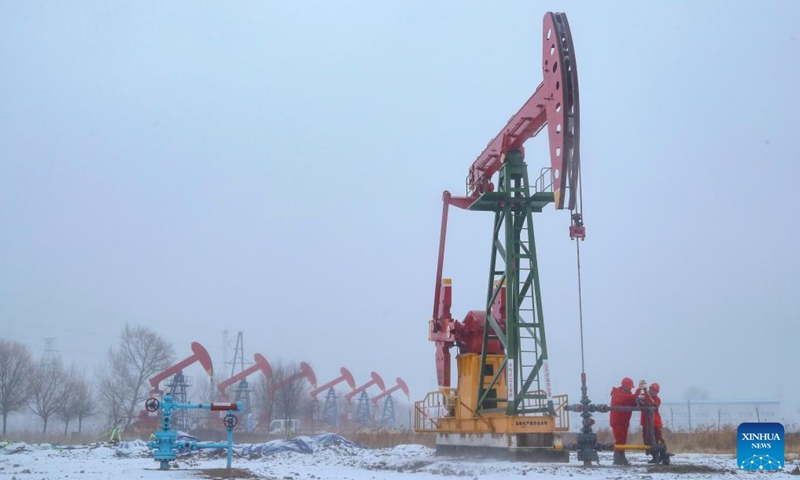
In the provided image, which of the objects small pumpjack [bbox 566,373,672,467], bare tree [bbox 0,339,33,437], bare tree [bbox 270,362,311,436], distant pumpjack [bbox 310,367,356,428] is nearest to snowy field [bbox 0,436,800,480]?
small pumpjack [bbox 566,373,672,467]

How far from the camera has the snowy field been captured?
12.4m

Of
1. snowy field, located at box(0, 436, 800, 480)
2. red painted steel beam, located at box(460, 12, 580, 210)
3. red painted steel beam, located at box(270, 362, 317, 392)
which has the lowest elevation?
snowy field, located at box(0, 436, 800, 480)

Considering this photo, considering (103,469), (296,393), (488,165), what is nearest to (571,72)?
(488,165)

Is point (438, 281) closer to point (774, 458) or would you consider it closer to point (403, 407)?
point (774, 458)

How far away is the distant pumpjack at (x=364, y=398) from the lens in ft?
250

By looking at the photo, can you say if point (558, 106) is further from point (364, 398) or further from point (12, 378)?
point (364, 398)

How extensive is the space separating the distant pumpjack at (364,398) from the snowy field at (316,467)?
5520 cm

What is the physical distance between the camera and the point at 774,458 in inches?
389

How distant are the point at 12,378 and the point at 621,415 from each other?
3660 centimetres

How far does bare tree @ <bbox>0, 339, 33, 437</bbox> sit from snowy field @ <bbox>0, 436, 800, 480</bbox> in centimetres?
2267

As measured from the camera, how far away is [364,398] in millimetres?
78750

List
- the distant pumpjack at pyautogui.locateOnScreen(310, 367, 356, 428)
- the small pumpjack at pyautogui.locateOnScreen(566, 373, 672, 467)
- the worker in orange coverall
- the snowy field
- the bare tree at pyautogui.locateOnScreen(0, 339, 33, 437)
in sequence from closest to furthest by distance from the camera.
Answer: the snowy field
the small pumpjack at pyautogui.locateOnScreen(566, 373, 672, 467)
the worker in orange coverall
the bare tree at pyautogui.locateOnScreen(0, 339, 33, 437)
the distant pumpjack at pyautogui.locateOnScreen(310, 367, 356, 428)

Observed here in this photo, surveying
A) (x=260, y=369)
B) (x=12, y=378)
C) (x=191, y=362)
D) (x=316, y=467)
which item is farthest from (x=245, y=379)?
(x=316, y=467)

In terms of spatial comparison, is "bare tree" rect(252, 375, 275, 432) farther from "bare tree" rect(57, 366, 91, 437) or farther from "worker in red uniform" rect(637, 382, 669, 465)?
"worker in red uniform" rect(637, 382, 669, 465)
